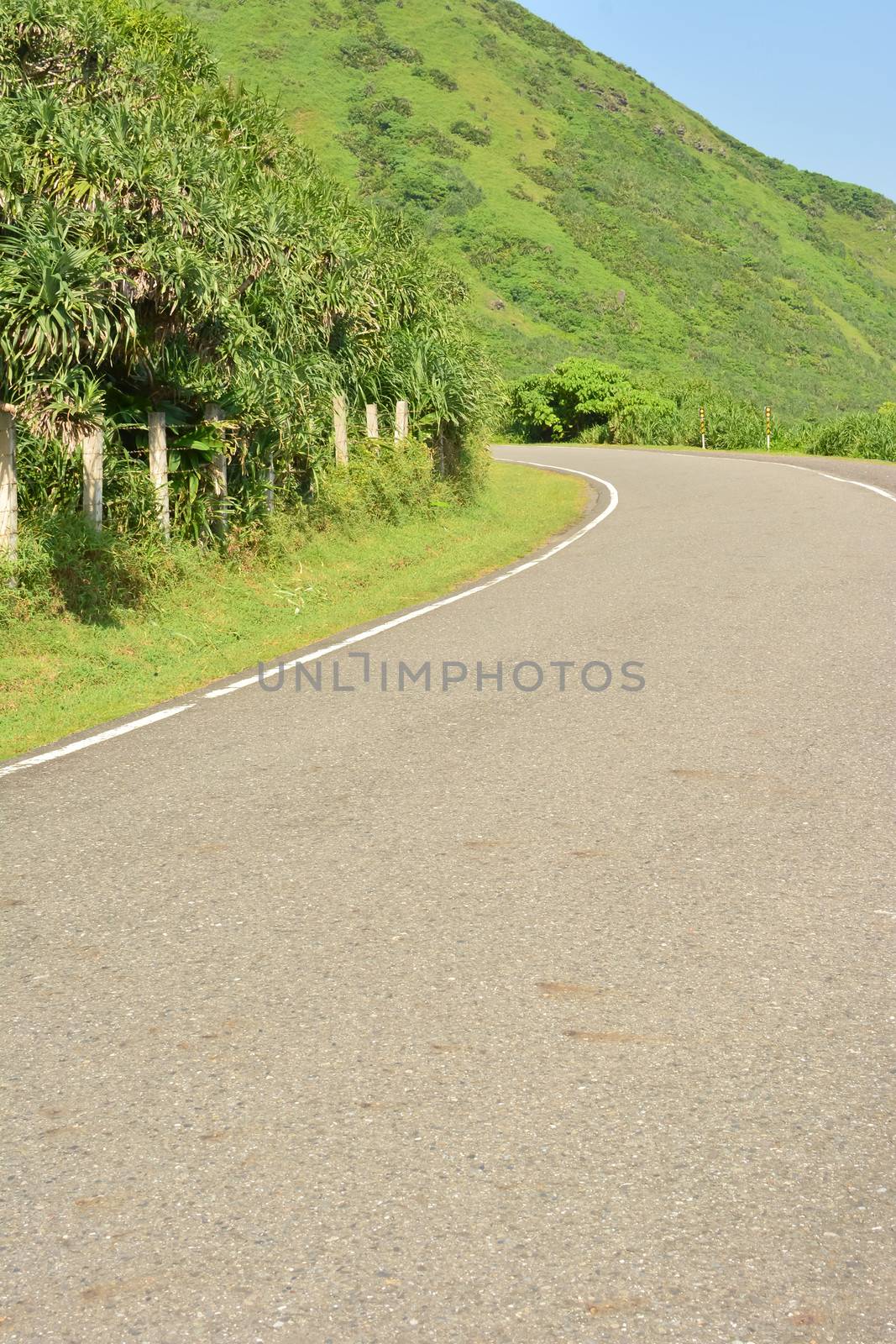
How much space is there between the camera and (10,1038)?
3830 mm

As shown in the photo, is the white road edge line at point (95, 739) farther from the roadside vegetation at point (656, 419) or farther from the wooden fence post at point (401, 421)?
the roadside vegetation at point (656, 419)

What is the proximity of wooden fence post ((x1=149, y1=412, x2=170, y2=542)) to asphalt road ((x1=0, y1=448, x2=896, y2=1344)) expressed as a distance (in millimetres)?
5748

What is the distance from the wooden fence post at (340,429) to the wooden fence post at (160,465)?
214 inches

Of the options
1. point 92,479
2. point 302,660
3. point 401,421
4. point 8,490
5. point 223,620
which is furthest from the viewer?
point 401,421

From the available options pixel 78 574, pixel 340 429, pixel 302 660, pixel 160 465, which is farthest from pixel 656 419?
pixel 302 660

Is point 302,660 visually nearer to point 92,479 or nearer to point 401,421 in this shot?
point 92,479

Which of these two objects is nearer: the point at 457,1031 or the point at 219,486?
the point at 457,1031

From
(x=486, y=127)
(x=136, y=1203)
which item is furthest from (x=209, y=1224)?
(x=486, y=127)

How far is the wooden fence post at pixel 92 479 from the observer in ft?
38.9

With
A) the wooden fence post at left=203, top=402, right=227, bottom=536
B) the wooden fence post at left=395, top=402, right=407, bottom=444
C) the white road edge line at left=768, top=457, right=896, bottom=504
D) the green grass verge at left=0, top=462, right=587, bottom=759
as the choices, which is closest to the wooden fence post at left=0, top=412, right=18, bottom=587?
the green grass verge at left=0, top=462, right=587, bottom=759

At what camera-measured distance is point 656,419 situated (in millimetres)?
45125

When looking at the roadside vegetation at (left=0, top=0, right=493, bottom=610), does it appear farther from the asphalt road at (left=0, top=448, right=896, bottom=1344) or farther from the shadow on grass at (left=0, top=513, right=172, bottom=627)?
the asphalt road at (left=0, top=448, right=896, bottom=1344)

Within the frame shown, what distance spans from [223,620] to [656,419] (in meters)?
35.0

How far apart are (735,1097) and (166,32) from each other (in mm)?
20429
